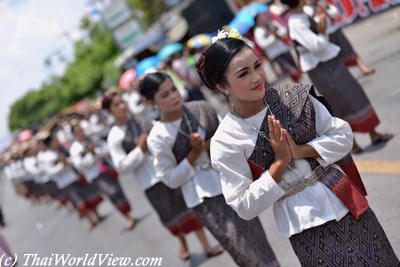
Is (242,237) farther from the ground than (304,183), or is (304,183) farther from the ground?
(304,183)

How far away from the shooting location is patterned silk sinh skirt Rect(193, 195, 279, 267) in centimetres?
474

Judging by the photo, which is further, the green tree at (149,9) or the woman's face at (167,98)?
the green tree at (149,9)

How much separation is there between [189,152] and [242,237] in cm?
78

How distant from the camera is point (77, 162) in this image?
10.7 m

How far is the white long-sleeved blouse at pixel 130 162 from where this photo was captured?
21.7 ft

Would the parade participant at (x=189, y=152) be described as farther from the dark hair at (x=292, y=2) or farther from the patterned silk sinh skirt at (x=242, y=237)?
the dark hair at (x=292, y=2)

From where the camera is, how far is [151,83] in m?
5.17

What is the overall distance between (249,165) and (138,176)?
12.3 feet

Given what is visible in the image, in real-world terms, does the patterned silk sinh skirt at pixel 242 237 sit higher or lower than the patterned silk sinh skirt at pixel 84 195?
higher

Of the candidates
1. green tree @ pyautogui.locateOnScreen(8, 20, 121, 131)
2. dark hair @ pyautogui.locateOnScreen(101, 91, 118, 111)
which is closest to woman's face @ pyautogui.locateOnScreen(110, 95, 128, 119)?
dark hair @ pyautogui.locateOnScreen(101, 91, 118, 111)

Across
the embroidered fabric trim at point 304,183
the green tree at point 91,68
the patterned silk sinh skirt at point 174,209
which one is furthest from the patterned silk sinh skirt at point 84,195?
the green tree at point 91,68

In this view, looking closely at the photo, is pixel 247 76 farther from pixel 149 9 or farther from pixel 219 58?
pixel 149 9

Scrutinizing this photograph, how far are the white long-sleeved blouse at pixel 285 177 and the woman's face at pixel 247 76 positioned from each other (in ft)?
0.40

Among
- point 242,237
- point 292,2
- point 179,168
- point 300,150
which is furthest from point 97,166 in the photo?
point 300,150
